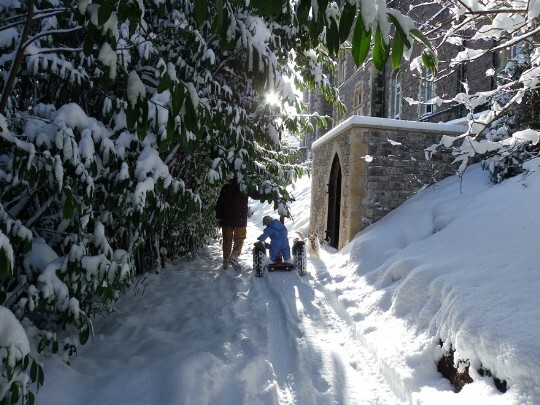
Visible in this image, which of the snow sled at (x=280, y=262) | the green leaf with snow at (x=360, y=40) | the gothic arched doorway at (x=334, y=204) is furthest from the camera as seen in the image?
the gothic arched doorway at (x=334, y=204)

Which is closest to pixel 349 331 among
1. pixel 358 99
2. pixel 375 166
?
pixel 375 166

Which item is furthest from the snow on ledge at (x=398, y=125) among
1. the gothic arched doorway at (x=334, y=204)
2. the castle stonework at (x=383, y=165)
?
the gothic arched doorway at (x=334, y=204)

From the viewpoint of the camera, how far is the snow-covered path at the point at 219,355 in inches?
95.7

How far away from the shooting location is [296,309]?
13.8ft

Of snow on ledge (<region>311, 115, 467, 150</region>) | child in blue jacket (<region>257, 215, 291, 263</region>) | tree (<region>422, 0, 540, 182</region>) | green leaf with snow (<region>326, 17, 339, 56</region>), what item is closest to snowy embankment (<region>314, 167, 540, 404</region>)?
tree (<region>422, 0, 540, 182</region>)

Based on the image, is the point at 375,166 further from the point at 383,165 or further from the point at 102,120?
the point at 102,120

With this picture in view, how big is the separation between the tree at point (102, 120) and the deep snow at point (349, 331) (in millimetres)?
449

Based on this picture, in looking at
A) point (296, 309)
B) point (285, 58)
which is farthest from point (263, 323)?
point (285, 58)

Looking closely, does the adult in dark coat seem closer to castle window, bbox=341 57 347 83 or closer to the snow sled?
the snow sled

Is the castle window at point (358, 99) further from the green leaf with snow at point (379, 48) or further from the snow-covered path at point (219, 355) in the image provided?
the green leaf with snow at point (379, 48)

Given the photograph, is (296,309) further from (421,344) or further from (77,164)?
(77,164)

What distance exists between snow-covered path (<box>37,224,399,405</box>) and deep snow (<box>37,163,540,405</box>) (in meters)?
0.01

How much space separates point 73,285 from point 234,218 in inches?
154

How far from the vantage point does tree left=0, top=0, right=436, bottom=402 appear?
4.47ft
